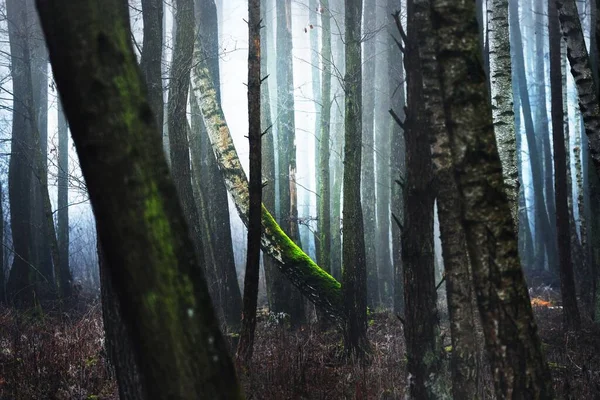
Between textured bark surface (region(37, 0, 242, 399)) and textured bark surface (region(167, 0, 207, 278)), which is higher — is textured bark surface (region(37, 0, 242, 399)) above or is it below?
below

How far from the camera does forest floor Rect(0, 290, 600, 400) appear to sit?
5.92 m

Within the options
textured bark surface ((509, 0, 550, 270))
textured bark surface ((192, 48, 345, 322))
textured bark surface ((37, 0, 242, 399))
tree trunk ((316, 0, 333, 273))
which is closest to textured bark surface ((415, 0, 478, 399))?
textured bark surface ((192, 48, 345, 322))

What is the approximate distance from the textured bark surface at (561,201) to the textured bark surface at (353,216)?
3342mm

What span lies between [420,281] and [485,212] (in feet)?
6.95

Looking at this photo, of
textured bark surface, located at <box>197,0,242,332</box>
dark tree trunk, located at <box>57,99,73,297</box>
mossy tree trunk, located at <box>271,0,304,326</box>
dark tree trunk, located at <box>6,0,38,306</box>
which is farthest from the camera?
dark tree trunk, located at <box>57,99,73,297</box>

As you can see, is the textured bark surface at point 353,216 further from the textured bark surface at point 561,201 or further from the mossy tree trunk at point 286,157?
the textured bark surface at point 561,201

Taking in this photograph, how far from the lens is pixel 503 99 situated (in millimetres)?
7258

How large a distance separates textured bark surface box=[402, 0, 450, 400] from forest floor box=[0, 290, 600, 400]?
1.32 feet

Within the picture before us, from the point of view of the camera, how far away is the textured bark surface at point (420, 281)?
5551 mm

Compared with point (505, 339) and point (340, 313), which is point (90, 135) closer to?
point (505, 339)

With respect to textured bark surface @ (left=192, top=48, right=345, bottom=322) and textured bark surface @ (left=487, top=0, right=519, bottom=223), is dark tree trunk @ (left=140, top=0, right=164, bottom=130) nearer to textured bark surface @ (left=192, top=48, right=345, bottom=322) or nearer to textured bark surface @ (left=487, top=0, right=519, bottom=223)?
textured bark surface @ (left=192, top=48, right=345, bottom=322)

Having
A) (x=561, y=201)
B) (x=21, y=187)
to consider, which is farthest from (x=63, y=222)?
(x=561, y=201)

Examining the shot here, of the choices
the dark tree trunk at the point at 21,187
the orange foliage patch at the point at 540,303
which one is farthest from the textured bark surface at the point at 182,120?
the orange foliage patch at the point at 540,303

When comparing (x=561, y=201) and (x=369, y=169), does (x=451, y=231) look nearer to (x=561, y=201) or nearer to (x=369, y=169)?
(x=561, y=201)
